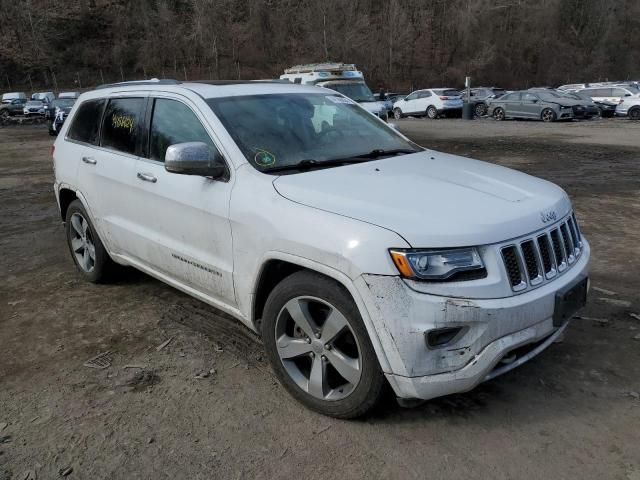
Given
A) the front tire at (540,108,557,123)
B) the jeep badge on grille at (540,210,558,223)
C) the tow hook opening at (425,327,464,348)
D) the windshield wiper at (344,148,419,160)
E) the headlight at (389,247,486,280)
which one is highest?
the windshield wiper at (344,148,419,160)

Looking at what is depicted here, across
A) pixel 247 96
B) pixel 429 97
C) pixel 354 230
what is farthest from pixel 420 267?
pixel 429 97

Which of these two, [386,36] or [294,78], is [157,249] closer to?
[294,78]

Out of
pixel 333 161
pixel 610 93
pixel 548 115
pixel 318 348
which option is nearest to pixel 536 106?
pixel 548 115

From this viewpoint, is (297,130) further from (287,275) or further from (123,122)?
(123,122)

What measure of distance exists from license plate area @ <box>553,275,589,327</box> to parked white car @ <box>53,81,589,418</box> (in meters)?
0.01

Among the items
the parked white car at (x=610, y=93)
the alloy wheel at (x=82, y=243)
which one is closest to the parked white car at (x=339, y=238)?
the alloy wheel at (x=82, y=243)

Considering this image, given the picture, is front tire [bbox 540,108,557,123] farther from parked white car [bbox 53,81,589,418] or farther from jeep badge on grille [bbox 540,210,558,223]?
jeep badge on grille [bbox 540,210,558,223]

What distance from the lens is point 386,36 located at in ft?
226

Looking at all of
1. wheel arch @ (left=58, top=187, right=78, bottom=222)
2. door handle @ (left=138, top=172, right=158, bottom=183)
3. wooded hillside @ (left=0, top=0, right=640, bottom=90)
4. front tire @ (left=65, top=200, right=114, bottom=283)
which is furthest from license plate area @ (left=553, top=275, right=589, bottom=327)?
wooded hillside @ (left=0, top=0, right=640, bottom=90)

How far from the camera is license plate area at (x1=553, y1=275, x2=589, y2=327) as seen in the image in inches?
111

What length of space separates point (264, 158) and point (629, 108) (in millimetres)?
25985

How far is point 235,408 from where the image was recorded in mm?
3160

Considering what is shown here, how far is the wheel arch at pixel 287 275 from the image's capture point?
263 centimetres

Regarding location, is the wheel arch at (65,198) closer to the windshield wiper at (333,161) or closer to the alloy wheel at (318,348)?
the windshield wiper at (333,161)
